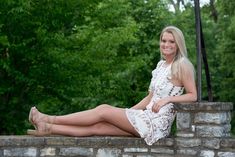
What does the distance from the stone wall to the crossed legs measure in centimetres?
11

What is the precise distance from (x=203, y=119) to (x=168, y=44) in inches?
31.0

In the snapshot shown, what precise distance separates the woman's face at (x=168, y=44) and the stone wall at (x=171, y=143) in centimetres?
53

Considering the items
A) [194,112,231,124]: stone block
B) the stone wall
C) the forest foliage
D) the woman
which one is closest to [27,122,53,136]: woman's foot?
the woman

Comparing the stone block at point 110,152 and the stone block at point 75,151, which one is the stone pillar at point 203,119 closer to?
the stone block at point 110,152

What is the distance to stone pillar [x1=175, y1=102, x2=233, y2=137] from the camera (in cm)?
527

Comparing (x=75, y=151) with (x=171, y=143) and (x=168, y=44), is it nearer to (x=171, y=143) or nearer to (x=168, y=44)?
Answer: (x=171, y=143)

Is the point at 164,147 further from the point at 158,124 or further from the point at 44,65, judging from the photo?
the point at 44,65

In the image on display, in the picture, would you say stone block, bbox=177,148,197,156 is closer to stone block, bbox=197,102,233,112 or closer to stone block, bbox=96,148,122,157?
stone block, bbox=197,102,233,112

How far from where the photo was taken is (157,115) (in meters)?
5.41

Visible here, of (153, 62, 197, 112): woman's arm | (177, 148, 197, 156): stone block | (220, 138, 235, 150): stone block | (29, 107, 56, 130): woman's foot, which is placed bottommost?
(177, 148, 197, 156): stone block

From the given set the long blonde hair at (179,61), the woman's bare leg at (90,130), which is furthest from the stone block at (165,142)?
the long blonde hair at (179,61)

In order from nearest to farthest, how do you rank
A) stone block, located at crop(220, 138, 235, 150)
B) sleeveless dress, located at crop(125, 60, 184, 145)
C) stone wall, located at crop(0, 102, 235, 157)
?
stone block, located at crop(220, 138, 235, 150) → stone wall, located at crop(0, 102, 235, 157) → sleeveless dress, located at crop(125, 60, 184, 145)

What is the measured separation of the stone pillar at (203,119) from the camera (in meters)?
5.27

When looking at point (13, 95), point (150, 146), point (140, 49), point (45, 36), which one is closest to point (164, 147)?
point (150, 146)
